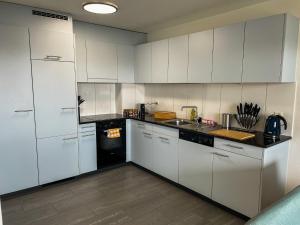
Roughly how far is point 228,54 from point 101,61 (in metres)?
1.98

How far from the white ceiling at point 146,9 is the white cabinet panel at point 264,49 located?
48cm

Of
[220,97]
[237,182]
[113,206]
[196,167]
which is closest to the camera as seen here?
[237,182]

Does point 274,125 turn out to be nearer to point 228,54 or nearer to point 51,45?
point 228,54

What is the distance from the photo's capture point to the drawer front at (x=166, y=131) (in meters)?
3.03

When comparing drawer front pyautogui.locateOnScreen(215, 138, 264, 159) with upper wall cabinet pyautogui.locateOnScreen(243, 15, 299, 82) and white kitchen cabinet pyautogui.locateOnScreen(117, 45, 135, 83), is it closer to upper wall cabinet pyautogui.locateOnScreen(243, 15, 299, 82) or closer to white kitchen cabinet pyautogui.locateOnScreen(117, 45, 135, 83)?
upper wall cabinet pyautogui.locateOnScreen(243, 15, 299, 82)

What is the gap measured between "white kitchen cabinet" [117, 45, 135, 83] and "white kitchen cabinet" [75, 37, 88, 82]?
0.62 meters

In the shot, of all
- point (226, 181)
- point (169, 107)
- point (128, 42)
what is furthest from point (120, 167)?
point (128, 42)

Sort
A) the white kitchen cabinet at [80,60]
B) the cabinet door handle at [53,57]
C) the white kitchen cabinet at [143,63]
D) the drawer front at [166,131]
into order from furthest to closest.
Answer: the white kitchen cabinet at [143,63]
the white kitchen cabinet at [80,60]
the drawer front at [166,131]
the cabinet door handle at [53,57]

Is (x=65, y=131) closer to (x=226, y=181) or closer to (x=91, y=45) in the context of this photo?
(x=91, y=45)

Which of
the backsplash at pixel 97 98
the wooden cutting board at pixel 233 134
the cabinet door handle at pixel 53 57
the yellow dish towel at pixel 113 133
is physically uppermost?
the cabinet door handle at pixel 53 57

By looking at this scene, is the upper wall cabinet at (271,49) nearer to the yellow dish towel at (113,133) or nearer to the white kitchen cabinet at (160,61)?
the white kitchen cabinet at (160,61)

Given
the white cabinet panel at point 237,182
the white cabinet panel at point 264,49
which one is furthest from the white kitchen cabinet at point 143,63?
the white cabinet panel at point 237,182

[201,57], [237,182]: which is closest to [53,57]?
[201,57]

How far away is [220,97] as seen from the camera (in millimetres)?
3057
